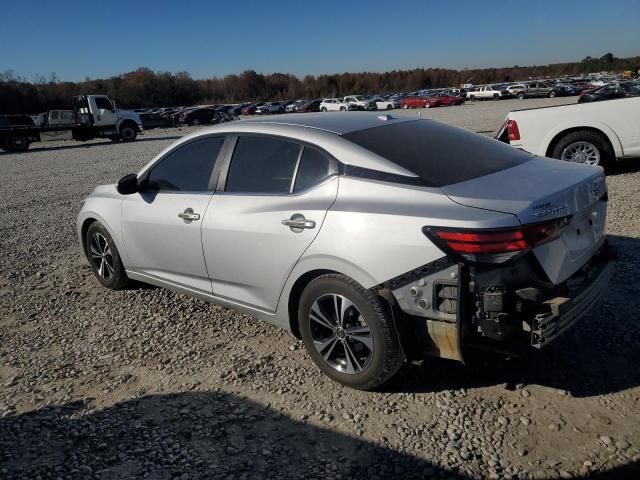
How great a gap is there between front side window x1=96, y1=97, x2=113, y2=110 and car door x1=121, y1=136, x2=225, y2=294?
27206 mm

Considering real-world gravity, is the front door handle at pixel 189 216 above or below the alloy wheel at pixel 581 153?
above

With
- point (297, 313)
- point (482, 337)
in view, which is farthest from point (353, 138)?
point (482, 337)

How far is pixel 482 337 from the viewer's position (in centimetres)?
269

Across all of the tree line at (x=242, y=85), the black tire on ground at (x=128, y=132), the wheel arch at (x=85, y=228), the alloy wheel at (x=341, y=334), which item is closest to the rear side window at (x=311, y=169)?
the alloy wheel at (x=341, y=334)

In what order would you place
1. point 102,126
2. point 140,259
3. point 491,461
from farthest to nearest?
point 102,126 < point 140,259 < point 491,461

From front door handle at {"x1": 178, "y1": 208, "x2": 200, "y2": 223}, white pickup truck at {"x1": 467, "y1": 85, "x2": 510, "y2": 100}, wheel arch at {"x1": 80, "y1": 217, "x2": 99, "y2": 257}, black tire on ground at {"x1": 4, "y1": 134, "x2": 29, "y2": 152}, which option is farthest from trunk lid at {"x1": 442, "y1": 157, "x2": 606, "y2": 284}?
white pickup truck at {"x1": 467, "y1": 85, "x2": 510, "y2": 100}

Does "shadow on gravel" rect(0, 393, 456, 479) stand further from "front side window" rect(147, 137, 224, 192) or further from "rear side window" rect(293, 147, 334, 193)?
"front side window" rect(147, 137, 224, 192)

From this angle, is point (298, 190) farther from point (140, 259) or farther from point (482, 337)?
point (140, 259)

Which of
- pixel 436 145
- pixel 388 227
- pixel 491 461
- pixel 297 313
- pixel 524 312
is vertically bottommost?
pixel 491 461

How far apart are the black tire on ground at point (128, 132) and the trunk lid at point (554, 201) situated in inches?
1191

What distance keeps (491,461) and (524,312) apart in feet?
2.44

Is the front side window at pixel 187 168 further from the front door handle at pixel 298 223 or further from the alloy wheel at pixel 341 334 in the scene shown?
the alloy wheel at pixel 341 334

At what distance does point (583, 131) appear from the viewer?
821 cm

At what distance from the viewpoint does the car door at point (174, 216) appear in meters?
3.91
